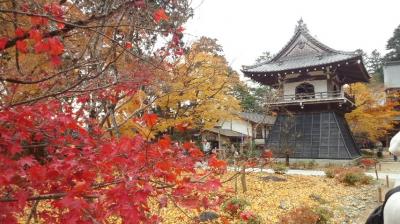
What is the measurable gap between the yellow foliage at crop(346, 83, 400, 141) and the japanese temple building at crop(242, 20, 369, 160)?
3.31m

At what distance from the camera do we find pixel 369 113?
28.0m

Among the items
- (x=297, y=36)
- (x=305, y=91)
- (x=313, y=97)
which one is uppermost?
(x=297, y=36)

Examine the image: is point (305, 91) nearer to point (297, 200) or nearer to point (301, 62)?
point (301, 62)

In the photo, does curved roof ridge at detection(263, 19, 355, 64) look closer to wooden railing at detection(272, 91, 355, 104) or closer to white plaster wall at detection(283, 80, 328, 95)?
white plaster wall at detection(283, 80, 328, 95)

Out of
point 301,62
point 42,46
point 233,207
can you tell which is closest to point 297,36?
point 301,62

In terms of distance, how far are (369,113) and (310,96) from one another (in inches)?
298

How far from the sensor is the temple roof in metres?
23.3

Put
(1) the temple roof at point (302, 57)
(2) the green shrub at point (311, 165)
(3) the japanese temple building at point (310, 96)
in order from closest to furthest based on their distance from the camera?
(2) the green shrub at point (311, 165), (3) the japanese temple building at point (310, 96), (1) the temple roof at point (302, 57)

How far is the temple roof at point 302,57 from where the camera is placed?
76.5 feet

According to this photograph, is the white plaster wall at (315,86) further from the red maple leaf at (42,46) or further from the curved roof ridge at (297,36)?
the red maple leaf at (42,46)

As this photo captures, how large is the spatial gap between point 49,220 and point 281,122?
876 inches

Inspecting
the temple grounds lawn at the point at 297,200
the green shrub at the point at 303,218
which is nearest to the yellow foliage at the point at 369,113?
the temple grounds lawn at the point at 297,200

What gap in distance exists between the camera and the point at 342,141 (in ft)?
73.2

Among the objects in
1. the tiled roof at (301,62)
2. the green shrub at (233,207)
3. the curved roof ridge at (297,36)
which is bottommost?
the green shrub at (233,207)
